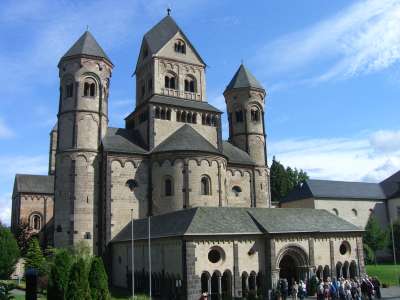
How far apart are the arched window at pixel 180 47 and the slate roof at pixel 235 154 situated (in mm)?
13897

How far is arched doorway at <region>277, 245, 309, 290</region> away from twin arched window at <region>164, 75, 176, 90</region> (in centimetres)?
2760

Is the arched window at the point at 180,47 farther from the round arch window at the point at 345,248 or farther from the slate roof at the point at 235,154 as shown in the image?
the round arch window at the point at 345,248

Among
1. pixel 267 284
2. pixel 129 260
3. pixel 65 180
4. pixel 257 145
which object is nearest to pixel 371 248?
pixel 257 145

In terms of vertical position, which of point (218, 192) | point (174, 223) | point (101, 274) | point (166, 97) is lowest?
point (101, 274)

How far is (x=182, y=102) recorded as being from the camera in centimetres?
5388

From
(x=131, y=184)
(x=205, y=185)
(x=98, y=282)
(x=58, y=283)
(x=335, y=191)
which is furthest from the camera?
(x=335, y=191)

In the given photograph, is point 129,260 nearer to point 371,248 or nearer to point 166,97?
point 166,97

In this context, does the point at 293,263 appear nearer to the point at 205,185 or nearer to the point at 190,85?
the point at 205,185

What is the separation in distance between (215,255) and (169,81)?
28437 millimetres

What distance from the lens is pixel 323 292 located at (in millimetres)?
30594

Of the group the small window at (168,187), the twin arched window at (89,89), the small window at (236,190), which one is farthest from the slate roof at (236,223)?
the twin arched window at (89,89)

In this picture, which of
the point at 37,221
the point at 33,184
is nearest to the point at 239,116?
the point at 33,184

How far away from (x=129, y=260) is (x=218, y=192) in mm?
12172

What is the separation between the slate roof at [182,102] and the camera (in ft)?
170
